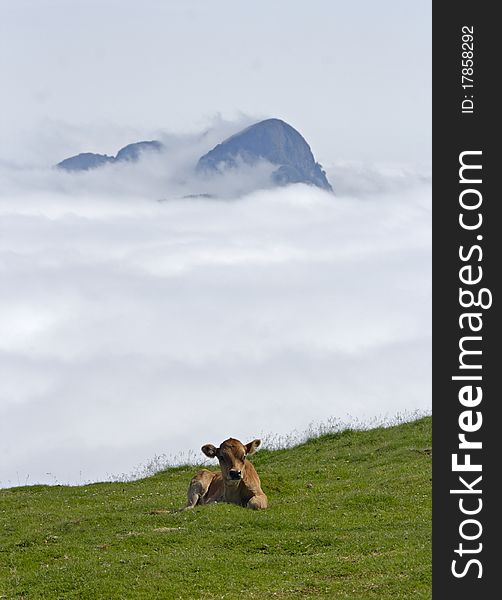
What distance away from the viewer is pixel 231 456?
2456cm

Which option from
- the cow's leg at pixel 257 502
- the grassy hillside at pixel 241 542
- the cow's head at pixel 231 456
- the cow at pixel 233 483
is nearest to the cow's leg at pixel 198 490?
the cow at pixel 233 483

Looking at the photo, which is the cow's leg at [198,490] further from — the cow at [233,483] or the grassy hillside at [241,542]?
the grassy hillside at [241,542]

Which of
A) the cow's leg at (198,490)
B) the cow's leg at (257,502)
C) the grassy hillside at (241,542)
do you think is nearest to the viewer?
the grassy hillside at (241,542)

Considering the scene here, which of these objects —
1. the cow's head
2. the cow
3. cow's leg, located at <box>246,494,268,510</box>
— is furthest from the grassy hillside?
the cow's head

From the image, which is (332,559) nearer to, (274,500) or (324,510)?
(324,510)

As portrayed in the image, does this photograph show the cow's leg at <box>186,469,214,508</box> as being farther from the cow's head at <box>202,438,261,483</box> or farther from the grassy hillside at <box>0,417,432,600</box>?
the cow's head at <box>202,438,261,483</box>

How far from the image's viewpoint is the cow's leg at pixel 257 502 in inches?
943

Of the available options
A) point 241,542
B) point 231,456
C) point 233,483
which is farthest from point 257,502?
point 241,542

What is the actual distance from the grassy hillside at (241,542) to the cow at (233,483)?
0.52 m

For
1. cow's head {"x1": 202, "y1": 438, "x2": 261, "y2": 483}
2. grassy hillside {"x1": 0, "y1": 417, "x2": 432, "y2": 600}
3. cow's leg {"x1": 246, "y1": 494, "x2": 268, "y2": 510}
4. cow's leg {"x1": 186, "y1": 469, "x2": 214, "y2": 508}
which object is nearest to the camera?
grassy hillside {"x1": 0, "y1": 417, "x2": 432, "y2": 600}

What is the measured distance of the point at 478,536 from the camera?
16.5 metres

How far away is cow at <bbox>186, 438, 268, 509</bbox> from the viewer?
79.5 feet

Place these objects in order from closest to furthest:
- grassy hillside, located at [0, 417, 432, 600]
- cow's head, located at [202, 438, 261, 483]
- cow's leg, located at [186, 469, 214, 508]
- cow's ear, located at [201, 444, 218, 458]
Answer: grassy hillside, located at [0, 417, 432, 600] → cow's head, located at [202, 438, 261, 483] → cow's ear, located at [201, 444, 218, 458] → cow's leg, located at [186, 469, 214, 508]

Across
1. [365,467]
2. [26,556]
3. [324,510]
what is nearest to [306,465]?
[365,467]
